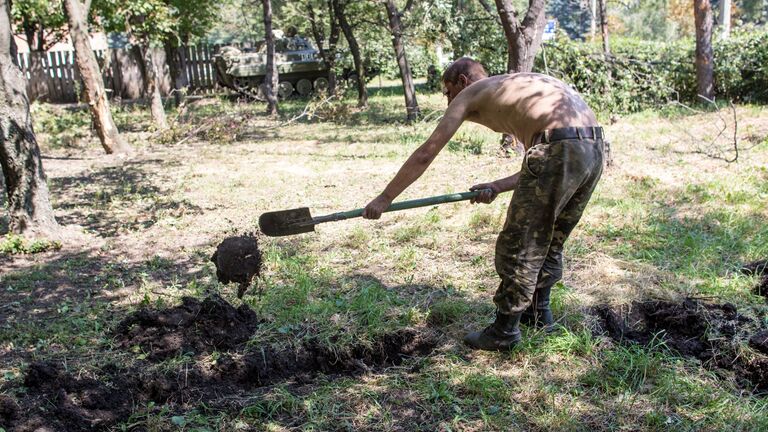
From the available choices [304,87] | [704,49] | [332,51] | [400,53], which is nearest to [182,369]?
[400,53]

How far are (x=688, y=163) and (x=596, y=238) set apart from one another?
11.4 ft

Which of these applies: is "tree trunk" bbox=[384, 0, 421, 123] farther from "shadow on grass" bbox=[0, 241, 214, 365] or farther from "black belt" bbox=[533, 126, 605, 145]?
"black belt" bbox=[533, 126, 605, 145]

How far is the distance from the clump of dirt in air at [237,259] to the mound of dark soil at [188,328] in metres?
0.17

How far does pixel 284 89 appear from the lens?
19.5m

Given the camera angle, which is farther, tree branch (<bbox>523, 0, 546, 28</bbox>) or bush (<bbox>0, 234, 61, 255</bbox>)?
tree branch (<bbox>523, 0, 546, 28</bbox>)

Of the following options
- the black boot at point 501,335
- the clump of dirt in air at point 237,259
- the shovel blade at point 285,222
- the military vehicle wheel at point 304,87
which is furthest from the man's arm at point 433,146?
the military vehicle wheel at point 304,87

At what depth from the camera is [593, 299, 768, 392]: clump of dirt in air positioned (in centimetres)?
337

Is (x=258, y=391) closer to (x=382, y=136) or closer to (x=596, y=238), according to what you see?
(x=596, y=238)

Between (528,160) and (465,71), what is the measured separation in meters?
0.64

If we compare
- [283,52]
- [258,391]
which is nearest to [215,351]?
[258,391]

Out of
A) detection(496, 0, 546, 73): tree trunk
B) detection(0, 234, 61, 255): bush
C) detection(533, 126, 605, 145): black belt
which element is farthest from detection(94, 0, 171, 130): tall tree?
detection(533, 126, 605, 145): black belt

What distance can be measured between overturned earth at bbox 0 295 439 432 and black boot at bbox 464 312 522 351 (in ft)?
1.14

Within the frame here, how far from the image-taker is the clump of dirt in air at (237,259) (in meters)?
3.97

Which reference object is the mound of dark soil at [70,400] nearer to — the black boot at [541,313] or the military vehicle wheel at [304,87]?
the black boot at [541,313]
